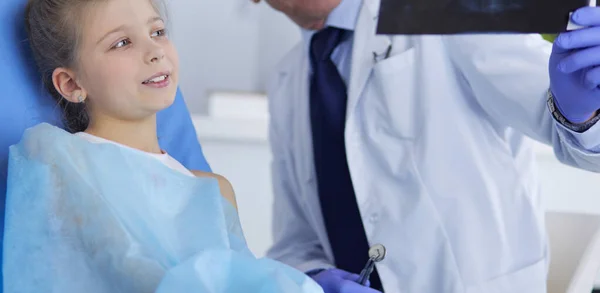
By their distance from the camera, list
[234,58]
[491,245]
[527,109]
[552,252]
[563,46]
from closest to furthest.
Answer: [563,46]
[527,109]
[491,245]
[552,252]
[234,58]

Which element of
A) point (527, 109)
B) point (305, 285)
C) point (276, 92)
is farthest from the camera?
point (276, 92)

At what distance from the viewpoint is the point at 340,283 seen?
1.12 meters

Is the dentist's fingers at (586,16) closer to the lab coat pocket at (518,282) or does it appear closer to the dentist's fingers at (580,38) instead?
the dentist's fingers at (580,38)

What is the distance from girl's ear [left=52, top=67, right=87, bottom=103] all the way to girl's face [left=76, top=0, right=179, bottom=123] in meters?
0.01

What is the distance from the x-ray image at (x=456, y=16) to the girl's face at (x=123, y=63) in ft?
0.95

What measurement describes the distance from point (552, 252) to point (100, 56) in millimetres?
890

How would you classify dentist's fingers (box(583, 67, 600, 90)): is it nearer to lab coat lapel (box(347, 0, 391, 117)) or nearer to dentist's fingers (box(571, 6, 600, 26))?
dentist's fingers (box(571, 6, 600, 26))

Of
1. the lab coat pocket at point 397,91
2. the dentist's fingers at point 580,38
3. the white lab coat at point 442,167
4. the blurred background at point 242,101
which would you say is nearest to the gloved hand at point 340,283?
the white lab coat at point 442,167

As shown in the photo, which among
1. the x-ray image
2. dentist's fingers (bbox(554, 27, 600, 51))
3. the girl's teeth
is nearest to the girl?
the girl's teeth

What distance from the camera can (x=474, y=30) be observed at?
100 centimetres

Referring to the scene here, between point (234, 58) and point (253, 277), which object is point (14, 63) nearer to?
point (253, 277)

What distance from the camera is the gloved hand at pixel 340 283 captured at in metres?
1.09

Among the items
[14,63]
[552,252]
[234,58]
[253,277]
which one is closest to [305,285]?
[253,277]

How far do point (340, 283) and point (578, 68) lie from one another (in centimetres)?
43
